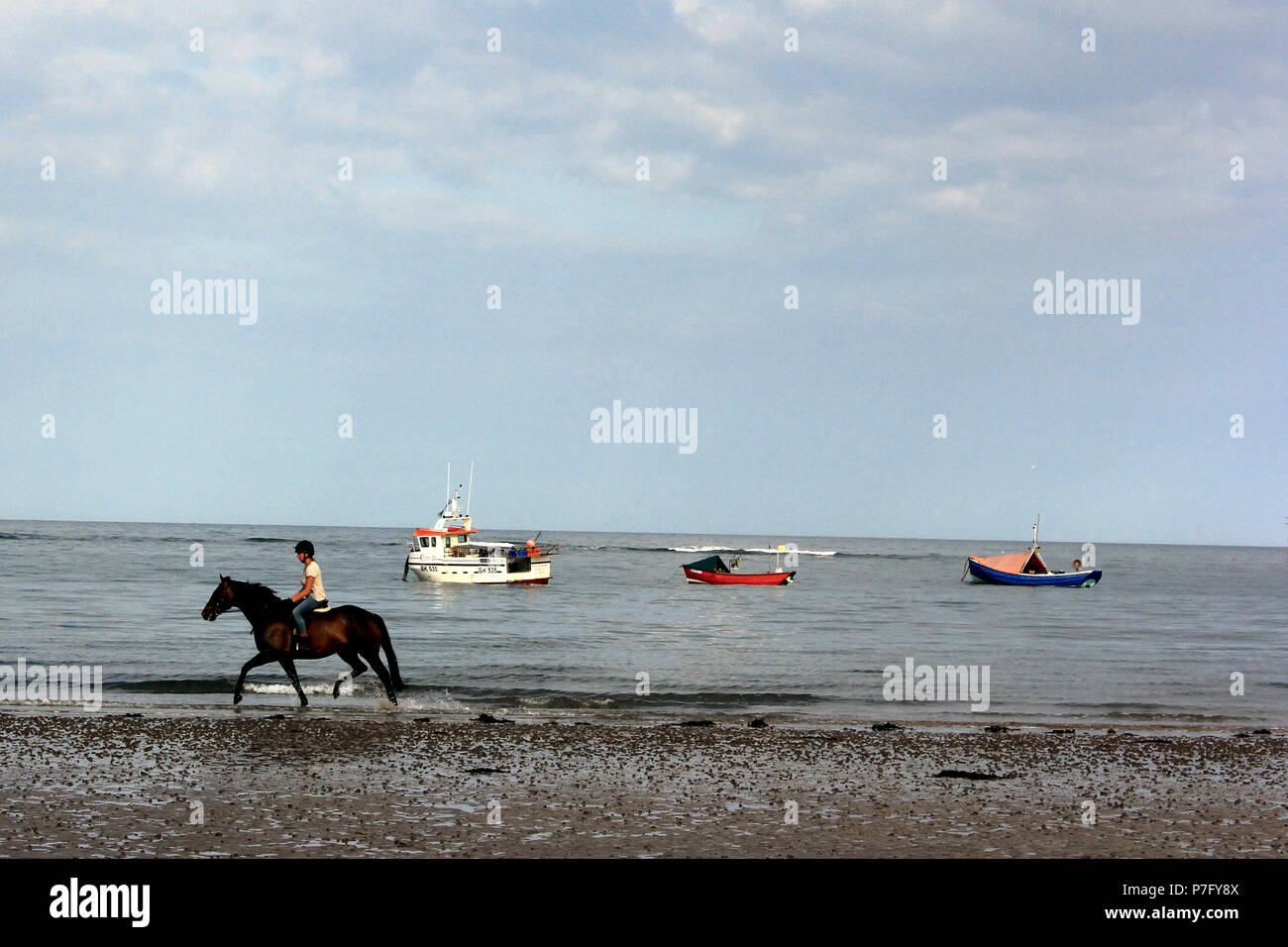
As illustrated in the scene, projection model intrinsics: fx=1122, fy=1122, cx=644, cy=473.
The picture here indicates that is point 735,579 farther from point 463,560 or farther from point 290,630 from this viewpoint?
point 290,630

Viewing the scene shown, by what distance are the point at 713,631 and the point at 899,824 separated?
3069 cm

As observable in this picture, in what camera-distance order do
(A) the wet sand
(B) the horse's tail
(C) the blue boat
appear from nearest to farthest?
1. (A) the wet sand
2. (B) the horse's tail
3. (C) the blue boat

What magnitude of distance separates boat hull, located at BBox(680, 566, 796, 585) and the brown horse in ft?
201

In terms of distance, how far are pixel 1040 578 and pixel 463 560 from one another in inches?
1741

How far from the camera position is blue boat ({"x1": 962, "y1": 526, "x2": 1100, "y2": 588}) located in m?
85.2

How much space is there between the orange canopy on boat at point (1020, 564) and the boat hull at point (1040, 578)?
1105 mm

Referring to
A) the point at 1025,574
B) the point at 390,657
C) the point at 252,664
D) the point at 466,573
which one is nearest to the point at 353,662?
the point at 390,657

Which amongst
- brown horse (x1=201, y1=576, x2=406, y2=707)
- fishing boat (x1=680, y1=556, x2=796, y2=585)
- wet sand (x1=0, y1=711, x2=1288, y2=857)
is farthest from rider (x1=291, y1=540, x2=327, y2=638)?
fishing boat (x1=680, y1=556, x2=796, y2=585)

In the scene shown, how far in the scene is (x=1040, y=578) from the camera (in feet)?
279

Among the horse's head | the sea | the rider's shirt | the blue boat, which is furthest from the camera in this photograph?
the blue boat

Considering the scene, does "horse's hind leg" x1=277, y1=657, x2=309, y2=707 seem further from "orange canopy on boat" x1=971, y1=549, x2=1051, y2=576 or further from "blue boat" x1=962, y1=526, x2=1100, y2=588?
"orange canopy on boat" x1=971, y1=549, x2=1051, y2=576
